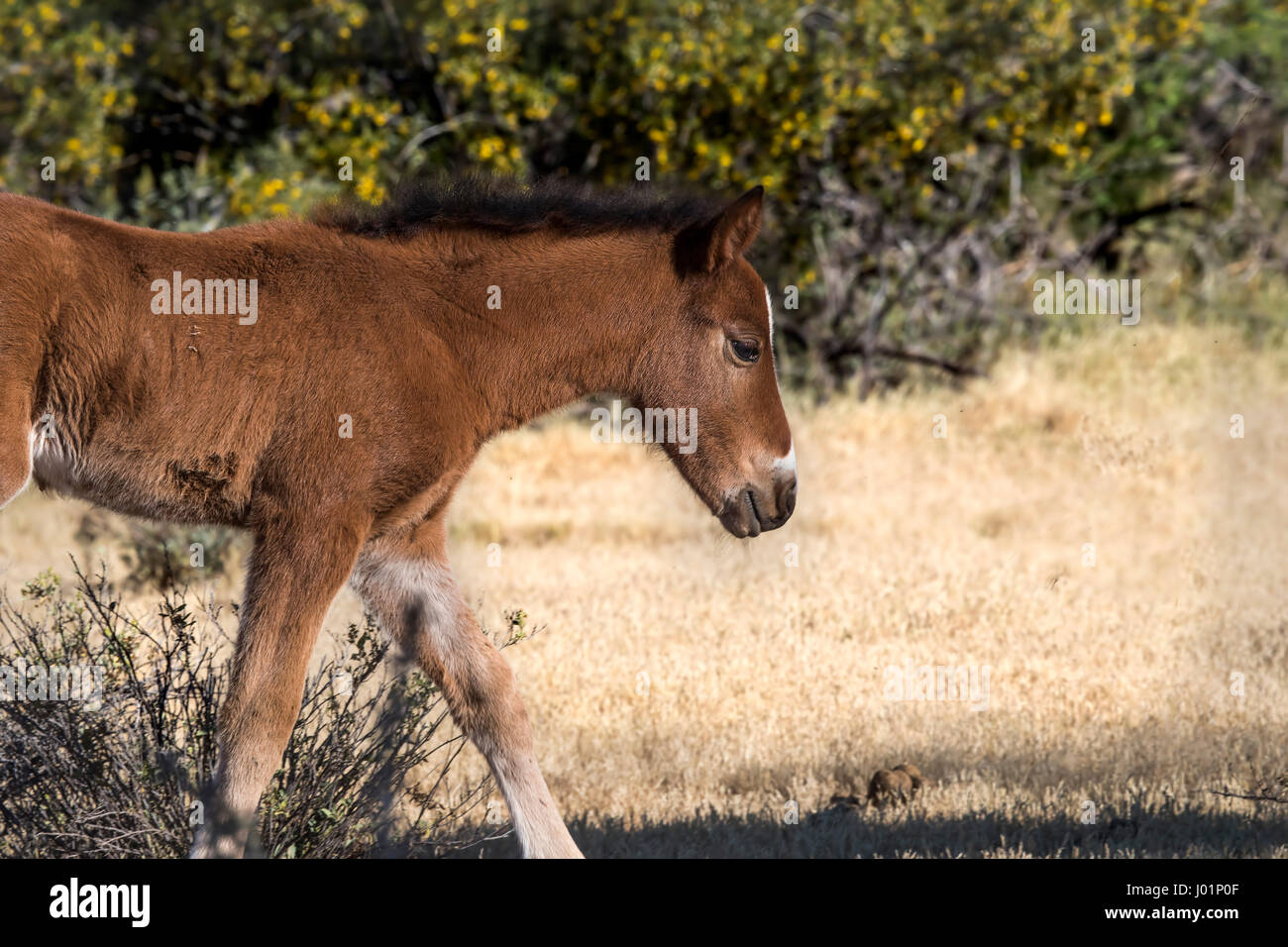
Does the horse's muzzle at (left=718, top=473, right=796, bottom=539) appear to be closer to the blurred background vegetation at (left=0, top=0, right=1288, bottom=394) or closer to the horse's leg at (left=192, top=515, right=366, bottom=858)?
the horse's leg at (left=192, top=515, right=366, bottom=858)

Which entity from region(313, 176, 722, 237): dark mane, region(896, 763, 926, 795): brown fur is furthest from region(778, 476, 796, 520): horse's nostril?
region(896, 763, 926, 795): brown fur

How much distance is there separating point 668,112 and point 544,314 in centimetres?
820

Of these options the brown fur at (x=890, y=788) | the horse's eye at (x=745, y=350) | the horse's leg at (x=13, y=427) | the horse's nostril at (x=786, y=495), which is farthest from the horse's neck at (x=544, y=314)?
the brown fur at (x=890, y=788)

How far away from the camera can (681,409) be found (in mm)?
5125

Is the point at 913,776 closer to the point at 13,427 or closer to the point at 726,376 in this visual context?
the point at 726,376

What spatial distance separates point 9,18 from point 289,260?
8.60 meters

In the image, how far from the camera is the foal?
176 inches

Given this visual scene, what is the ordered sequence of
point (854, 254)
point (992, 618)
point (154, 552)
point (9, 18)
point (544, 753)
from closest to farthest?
point (544, 753) → point (992, 618) → point (154, 552) → point (9, 18) → point (854, 254)

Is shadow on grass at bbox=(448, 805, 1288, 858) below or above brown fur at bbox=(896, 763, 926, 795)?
below

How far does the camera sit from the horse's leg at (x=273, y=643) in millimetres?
4469

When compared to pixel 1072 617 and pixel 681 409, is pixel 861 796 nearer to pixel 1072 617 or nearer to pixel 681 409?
pixel 681 409

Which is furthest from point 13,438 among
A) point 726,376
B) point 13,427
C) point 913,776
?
point 913,776

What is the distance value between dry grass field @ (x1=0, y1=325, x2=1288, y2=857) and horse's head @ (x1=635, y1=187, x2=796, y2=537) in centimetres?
59
